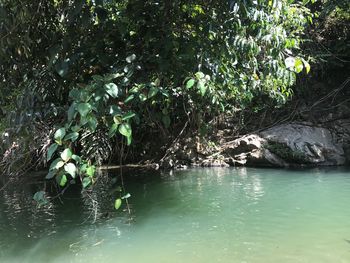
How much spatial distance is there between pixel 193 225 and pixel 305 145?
503 cm

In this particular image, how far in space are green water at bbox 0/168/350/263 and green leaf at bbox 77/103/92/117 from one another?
172cm

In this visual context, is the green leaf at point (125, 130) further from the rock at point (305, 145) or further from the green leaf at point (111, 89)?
the rock at point (305, 145)

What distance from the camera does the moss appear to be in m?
8.80

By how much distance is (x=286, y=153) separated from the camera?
8883 mm

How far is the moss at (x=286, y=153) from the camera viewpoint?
8.80 metres

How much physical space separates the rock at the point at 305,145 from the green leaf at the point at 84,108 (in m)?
6.92

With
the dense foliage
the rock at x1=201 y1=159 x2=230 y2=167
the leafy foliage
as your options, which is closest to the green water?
the dense foliage

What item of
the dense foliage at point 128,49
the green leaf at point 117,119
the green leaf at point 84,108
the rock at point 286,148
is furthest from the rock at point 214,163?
the green leaf at point 84,108

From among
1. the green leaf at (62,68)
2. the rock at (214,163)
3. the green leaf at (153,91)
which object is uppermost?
the green leaf at (62,68)

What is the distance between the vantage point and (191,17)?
4766 millimetres

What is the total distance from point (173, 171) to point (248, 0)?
551 centimetres

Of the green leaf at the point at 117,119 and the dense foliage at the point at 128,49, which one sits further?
the dense foliage at the point at 128,49

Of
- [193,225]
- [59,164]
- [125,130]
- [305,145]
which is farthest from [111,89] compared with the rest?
[305,145]

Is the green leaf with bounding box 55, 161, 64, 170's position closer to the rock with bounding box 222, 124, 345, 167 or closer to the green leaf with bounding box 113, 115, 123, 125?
the green leaf with bounding box 113, 115, 123, 125
